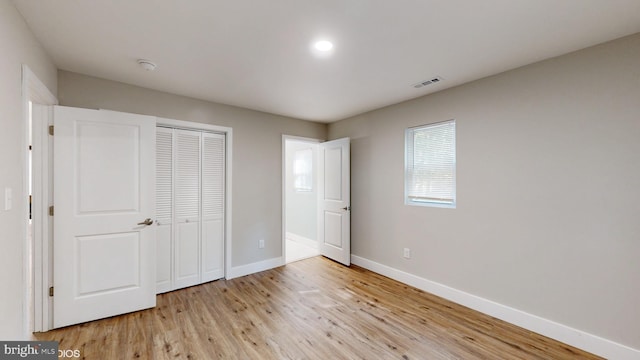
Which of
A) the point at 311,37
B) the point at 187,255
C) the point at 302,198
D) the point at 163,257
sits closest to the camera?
the point at 311,37

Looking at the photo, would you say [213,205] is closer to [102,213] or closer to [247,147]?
[247,147]

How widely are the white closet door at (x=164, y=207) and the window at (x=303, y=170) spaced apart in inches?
115

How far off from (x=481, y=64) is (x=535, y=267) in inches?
77.9

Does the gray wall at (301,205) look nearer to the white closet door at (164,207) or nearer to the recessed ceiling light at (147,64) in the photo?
the white closet door at (164,207)

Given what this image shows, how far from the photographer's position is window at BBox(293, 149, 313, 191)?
5680 mm

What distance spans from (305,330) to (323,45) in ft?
8.34

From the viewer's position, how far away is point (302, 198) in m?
5.89

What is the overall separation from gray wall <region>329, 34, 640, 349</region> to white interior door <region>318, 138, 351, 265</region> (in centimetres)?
116

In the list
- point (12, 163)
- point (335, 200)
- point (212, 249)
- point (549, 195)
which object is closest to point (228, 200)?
point (212, 249)

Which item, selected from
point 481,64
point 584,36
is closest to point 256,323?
point 481,64

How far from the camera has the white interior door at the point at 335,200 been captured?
426cm

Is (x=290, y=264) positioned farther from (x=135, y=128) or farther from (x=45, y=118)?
(x=45, y=118)

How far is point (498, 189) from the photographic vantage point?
2.70 metres

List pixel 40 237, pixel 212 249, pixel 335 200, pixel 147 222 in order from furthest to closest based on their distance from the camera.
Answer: pixel 335 200, pixel 212 249, pixel 147 222, pixel 40 237
